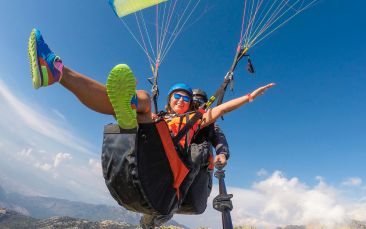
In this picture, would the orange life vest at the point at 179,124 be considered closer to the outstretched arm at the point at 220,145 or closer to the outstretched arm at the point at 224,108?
the outstretched arm at the point at 224,108

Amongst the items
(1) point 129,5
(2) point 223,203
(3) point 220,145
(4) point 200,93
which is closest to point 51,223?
(1) point 129,5

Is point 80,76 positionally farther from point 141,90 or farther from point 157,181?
point 157,181

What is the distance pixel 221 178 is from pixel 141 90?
1.70 m

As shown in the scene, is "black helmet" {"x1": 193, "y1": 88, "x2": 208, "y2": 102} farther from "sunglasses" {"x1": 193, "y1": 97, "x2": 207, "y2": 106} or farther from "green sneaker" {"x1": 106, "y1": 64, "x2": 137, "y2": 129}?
"green sneaker" {"x1": 106, "y1": 64, "x2": 137, "y2": 129}

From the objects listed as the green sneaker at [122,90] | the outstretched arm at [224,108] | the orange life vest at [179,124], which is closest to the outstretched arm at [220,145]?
the outstretched arm at [224,108]

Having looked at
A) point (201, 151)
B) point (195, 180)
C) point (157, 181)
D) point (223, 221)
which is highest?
point (201, 151)

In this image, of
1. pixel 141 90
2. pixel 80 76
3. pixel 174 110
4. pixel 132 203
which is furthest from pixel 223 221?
pixel 174 110

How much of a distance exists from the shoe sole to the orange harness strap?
149 centimetres

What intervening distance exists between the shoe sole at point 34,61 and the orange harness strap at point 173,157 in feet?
4.89

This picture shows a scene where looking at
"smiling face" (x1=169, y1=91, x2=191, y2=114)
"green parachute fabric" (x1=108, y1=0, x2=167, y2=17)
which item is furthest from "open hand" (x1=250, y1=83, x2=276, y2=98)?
"green parachute fabric" (x1=108, y1=0, x2=167, y2=17)

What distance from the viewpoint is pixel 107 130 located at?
3.93 meters

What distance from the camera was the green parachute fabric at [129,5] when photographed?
7.59m

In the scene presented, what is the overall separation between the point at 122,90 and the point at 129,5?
5520 mm

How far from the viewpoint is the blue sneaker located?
3150 mm
